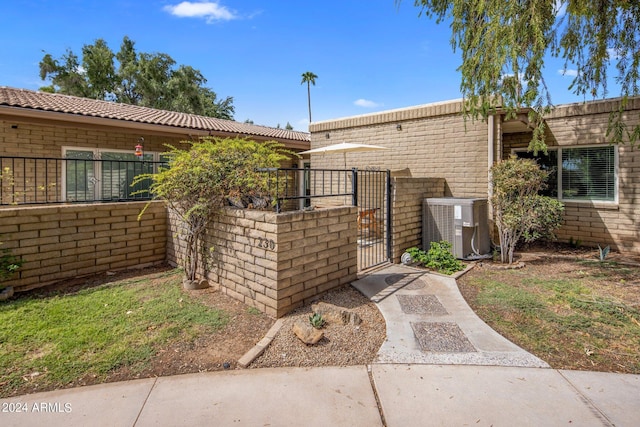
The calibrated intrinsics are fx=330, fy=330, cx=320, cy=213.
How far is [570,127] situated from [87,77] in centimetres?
2987

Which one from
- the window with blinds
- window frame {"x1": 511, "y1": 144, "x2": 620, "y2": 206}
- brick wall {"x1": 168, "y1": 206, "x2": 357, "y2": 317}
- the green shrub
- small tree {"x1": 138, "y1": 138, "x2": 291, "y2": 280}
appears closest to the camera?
brick wall {"x1": 168, "y1": 206, "x2": 357, "y2": 317}

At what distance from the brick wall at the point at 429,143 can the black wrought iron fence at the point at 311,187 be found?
910mm

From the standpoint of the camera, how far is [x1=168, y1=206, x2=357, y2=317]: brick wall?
3.95 metres

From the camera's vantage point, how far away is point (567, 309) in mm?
4254

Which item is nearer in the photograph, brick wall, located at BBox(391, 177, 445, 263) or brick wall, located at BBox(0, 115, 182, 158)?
brick wall, located at BBox(391, 177, 445, 263)

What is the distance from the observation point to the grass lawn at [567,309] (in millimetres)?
3219

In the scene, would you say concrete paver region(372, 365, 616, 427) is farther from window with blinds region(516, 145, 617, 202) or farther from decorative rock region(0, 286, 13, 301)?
window with blinds region(516, 145, 617, 202)

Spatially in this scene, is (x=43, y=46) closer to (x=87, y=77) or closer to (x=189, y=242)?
(x=87, y=77)

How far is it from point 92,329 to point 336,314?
2709mm

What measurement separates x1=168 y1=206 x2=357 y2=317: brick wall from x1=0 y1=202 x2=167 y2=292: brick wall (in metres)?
1.77

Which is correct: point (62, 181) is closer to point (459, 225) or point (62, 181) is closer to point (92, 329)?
point (92, 329)

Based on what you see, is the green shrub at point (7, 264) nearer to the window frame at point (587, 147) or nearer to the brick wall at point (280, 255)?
the brick wall at point (280, 255)

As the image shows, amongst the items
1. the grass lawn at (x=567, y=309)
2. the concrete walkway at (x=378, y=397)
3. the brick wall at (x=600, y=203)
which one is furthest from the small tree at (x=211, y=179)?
the brick wall at (x=600, y=203)

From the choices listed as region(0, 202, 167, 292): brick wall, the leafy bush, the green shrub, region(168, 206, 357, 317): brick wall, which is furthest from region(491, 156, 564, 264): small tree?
the green shrub
